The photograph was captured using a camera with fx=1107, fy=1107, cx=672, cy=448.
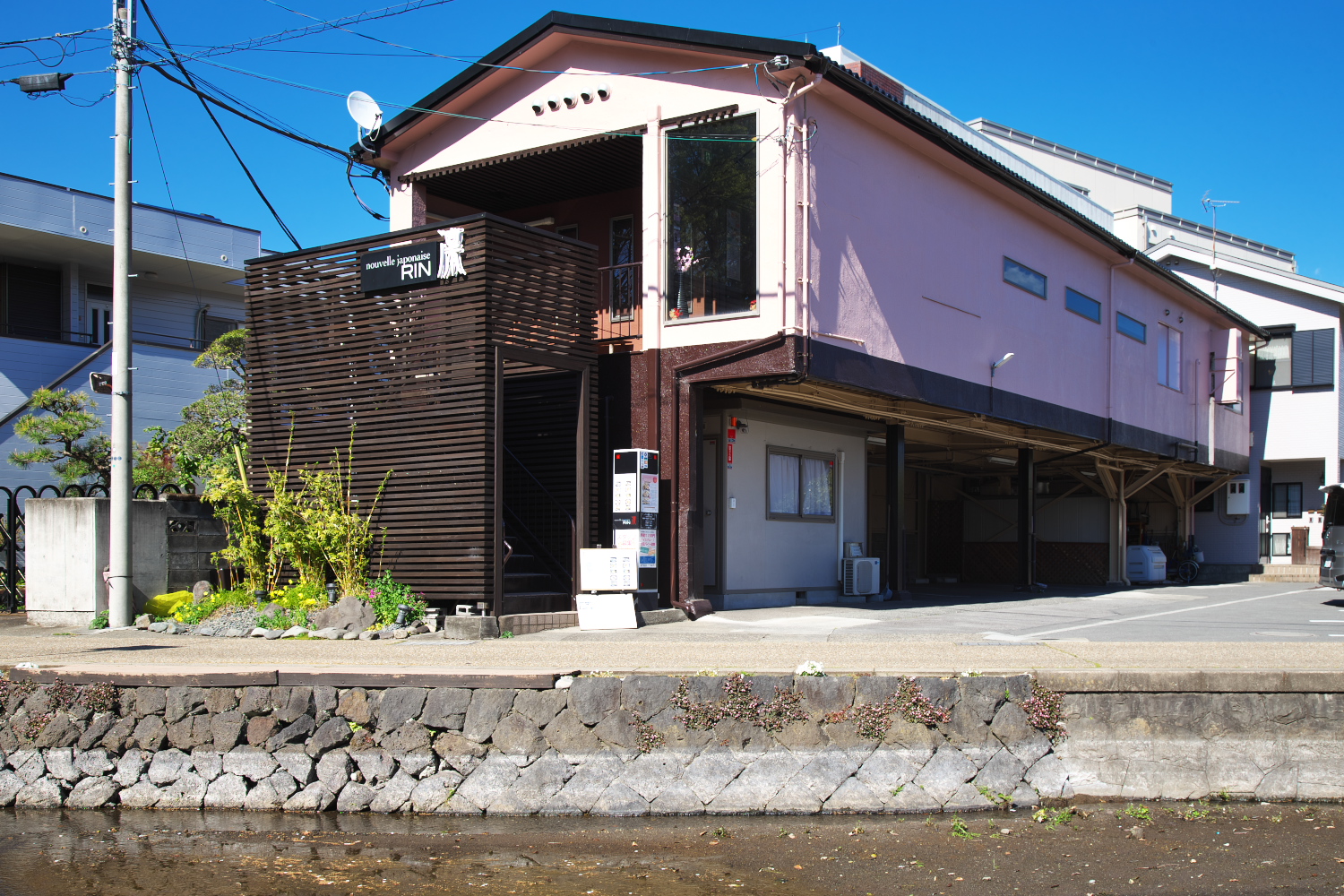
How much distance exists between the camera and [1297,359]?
92.2ft

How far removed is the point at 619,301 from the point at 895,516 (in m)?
5.41

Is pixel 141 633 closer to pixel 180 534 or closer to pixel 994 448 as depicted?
pixel 180 534

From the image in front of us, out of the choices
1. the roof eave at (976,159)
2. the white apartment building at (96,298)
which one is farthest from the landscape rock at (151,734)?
the white apartment building at (96,298)

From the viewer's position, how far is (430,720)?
8.05 meters

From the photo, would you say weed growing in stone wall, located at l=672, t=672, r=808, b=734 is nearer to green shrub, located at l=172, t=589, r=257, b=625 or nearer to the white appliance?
green shrub, located at l=172, t=589, r=257, b=625

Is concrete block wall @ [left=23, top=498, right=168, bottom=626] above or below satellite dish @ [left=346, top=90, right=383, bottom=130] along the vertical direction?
below

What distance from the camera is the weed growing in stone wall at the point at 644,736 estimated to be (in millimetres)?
7812

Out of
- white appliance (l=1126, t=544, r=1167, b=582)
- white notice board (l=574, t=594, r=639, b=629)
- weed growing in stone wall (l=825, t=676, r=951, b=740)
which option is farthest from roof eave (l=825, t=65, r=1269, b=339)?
weed growing in stone wall (l=825, t=676, r=951, b=740)

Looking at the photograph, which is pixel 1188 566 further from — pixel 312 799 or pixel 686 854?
pixel 312 799

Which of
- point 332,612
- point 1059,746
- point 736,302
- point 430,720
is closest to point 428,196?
point 736,302

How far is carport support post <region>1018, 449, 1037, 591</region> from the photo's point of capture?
21.4 meters

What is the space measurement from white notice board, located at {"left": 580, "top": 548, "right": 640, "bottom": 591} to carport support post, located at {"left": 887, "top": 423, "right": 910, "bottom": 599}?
19.7ft

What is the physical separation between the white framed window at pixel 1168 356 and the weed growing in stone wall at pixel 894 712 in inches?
724

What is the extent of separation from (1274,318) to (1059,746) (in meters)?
24.8
